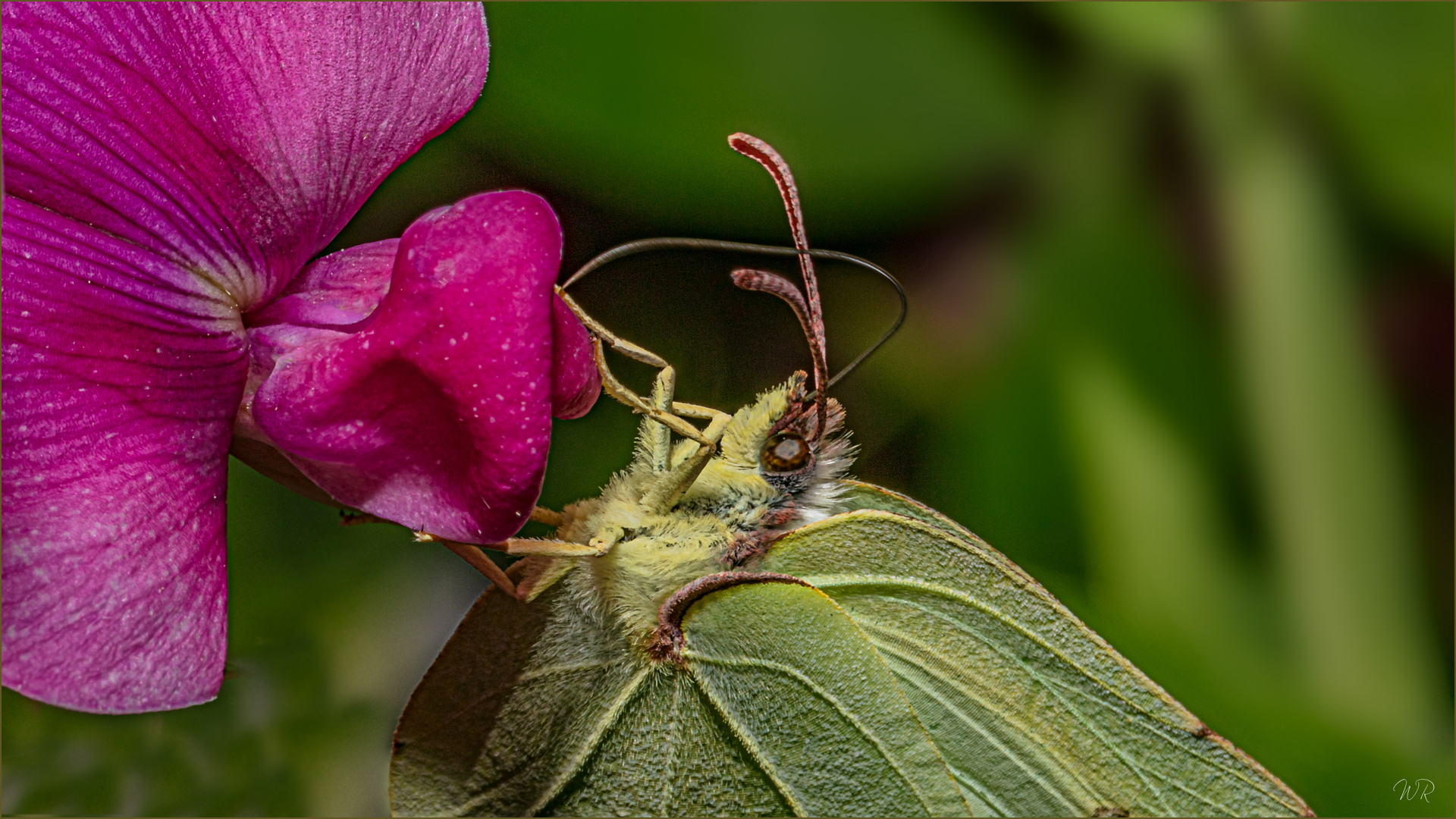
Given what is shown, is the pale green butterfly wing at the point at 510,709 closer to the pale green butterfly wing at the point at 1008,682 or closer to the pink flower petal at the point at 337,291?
the pale green butterfly wing at the point at 1008,682

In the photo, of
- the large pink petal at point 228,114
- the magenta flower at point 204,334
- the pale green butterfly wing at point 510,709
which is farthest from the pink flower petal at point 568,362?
the pale green butterfly wing at point 510,709

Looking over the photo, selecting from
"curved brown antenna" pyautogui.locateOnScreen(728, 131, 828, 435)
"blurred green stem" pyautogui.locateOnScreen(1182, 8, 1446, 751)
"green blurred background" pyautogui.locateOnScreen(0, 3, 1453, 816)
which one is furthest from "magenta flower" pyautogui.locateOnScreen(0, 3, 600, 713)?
"blurred green stem" pyautogui.locateOnScreen(1182, 8, 1446, 751)

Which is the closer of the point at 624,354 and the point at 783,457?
the point at 624,354

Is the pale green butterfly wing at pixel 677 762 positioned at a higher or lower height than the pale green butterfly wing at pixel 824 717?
lower

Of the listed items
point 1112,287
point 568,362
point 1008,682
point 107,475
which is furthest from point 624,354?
point 1112,287

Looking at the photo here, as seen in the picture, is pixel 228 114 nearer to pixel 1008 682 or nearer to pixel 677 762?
pixel 677 762

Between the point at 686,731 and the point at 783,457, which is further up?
the point at 783,457

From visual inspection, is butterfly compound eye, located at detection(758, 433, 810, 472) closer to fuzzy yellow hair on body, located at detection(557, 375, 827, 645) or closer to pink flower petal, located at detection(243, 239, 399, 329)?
fuzzy yellow hair on body, located at detection(557, 375, 827, 645)
